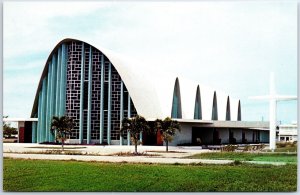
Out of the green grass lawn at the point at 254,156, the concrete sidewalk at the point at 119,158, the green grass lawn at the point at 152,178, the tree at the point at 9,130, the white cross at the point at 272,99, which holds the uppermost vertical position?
the white cross at the point at 272,99

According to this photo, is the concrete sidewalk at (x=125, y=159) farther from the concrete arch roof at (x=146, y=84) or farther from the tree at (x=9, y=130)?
the concrete arch roof at (x=146, y=84)

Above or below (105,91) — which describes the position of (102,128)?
below

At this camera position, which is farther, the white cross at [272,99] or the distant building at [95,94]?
the distant building at [95,94]

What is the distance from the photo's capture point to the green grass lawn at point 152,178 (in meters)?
17.5

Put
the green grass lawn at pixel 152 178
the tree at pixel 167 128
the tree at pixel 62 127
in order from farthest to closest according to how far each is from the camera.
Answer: the tree at pixel 62 127 < the tree at pixel 167 128 < the green grass lawn at pixel 152 178

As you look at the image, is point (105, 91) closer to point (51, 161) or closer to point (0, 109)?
point (51, 161)

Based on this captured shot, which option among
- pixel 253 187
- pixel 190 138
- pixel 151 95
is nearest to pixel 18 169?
pixel 253 187

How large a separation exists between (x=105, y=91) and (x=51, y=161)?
11.3 m

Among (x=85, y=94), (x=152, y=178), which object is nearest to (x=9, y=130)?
(x=85, y=94)

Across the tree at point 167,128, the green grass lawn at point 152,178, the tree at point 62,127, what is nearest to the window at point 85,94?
the tree at point 62,127

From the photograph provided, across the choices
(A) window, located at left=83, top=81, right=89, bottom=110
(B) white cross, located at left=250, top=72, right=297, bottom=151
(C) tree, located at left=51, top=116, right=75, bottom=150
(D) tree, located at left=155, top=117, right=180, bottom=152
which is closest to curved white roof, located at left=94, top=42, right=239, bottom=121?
(A) window, located at left=83, top=81, right=89, bottom=110

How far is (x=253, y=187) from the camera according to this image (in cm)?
1742

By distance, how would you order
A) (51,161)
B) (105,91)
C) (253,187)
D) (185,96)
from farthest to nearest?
(185,96), (105,91), (51,161), (253,187)

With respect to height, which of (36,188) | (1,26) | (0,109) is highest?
(1,26)
